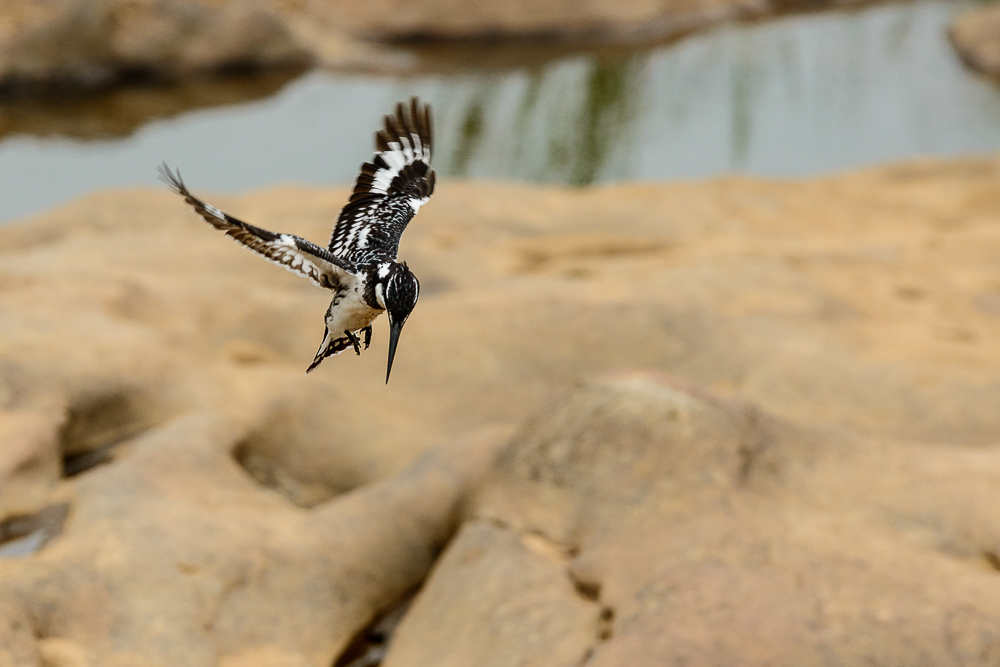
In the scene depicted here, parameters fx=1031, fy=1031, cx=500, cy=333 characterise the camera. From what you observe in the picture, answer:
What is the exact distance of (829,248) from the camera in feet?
24.8

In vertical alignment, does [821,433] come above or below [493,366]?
above

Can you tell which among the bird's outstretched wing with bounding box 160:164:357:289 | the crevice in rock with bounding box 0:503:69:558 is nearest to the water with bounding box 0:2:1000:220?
the crevice in rock with bounding box 0:503:69:558

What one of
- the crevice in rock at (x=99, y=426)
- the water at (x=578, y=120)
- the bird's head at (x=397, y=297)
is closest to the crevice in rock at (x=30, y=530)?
the crevice in rock at (x=99, y=426)

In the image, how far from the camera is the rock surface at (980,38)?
13.1 meters

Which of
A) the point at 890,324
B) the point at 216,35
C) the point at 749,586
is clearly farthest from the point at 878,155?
the point at 749,586

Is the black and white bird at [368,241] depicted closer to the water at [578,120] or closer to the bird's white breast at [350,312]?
the bird's white breast at [350,312]

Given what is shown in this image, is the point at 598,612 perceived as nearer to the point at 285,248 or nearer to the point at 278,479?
the point at 285,248

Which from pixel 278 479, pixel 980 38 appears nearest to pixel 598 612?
pixel 278 479

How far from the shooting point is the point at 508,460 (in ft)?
12.9

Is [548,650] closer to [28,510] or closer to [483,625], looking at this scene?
[483,625]

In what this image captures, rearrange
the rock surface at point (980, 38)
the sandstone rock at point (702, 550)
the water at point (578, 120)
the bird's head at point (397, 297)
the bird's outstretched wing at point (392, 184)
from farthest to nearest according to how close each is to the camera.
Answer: the rock surface at point (980, 38) < the water at point (578, 120) < the sandstone rock at point (702, 550) < the bird's outstretched wing at point (392, 184) < the bird's head at point (397, 297)

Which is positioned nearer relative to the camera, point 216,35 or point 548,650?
point 548,650

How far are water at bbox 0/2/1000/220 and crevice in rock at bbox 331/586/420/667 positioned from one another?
253 inches

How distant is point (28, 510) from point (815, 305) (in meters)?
4.58
